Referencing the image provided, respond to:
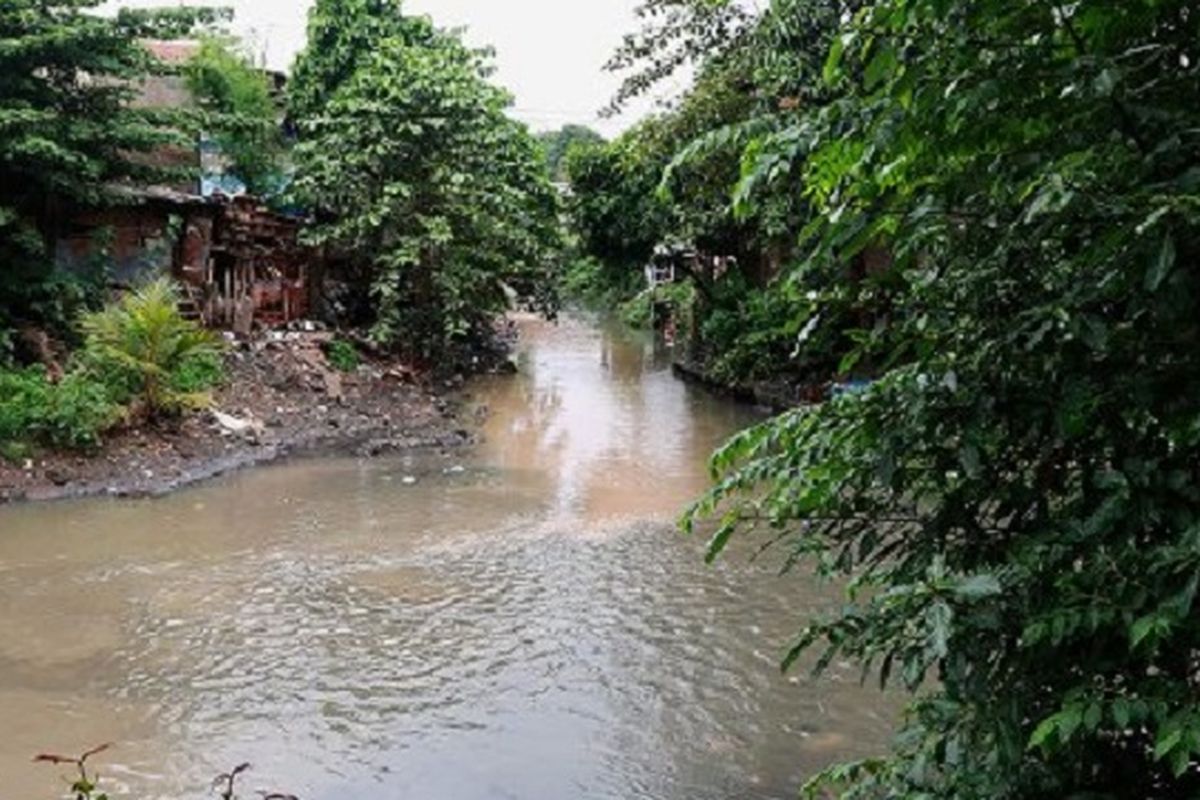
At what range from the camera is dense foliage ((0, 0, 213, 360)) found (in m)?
11.4

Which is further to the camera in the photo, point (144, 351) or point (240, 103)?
point (240, 103)

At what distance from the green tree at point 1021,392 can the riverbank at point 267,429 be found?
904 cm

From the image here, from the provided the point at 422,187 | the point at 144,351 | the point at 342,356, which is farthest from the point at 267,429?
the point at 422,187

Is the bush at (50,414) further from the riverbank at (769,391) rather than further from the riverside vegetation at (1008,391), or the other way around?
the riverside vegetation at (1008,391)

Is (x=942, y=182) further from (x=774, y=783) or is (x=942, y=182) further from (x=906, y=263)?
(x=774, y=783)

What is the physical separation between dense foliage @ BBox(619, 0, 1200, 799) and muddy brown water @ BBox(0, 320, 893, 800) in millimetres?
2797

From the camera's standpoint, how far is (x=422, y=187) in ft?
52.7

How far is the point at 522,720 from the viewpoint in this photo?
5457 millimetres

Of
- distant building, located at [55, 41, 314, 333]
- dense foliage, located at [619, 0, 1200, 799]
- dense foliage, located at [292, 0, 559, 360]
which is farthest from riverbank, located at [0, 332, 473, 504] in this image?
dense foliage, located at [619, 0, 1200, 799]

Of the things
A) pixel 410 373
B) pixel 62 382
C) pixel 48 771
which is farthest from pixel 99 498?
pixel 410 373

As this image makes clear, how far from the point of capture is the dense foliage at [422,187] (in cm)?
1570

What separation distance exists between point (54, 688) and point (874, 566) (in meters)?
4.89

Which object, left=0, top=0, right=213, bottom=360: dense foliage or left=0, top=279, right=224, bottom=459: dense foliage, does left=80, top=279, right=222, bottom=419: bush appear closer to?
left=0, top=279, right=224, bottom=459: dense foliage

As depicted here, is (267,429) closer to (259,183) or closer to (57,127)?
(57,127)
